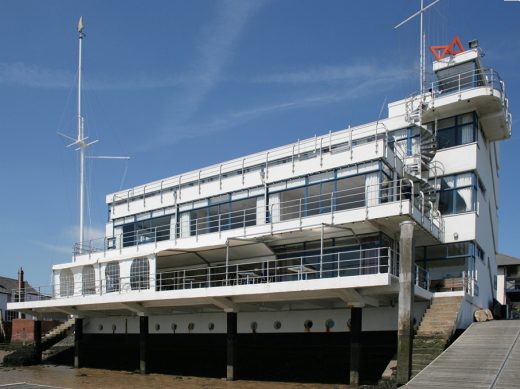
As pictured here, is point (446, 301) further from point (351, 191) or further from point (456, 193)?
point (456, 193)

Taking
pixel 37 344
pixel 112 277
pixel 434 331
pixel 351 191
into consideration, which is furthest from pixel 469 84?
pixel 37 344

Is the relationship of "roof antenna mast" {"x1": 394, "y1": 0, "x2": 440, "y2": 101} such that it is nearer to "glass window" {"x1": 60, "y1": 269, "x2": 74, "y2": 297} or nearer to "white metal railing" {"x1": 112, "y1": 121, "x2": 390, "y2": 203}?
"white metal railing" {"x1": 112, "y1": 121, "x2": 390, "y2": 203}

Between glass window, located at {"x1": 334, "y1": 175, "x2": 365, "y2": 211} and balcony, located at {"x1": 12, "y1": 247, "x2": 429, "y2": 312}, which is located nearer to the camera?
balcony, located at {"x1": 12, "y1": 247, "x2": 429, "y2": 312}

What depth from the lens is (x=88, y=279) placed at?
2809 cm

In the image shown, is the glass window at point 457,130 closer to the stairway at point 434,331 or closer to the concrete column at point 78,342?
the stairway at point 434,331

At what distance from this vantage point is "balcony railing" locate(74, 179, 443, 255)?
70.7 feet

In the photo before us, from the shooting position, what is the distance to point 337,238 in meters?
22.2

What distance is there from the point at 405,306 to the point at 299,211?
6949mm

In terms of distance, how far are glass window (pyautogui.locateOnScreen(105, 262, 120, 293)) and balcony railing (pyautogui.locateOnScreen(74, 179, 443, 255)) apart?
2.56 meters

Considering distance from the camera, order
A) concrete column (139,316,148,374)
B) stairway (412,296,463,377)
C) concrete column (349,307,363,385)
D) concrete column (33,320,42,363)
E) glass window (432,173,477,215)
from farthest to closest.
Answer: concrete column (33,320,42,363)
concrete column (139,316,148,374)
glass window (432,173,477,215)
concrete column (349,307,363,385)
stairway (412,296,463,377)

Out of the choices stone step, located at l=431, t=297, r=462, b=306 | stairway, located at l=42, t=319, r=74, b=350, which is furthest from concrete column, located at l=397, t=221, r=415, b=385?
stairway, located at l=42, t=319, r=74, b=350

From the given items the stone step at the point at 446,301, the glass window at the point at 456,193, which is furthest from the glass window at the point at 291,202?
the stone step at the point at 446,301

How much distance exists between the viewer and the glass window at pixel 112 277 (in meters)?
26.6

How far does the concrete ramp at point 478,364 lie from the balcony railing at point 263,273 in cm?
303
